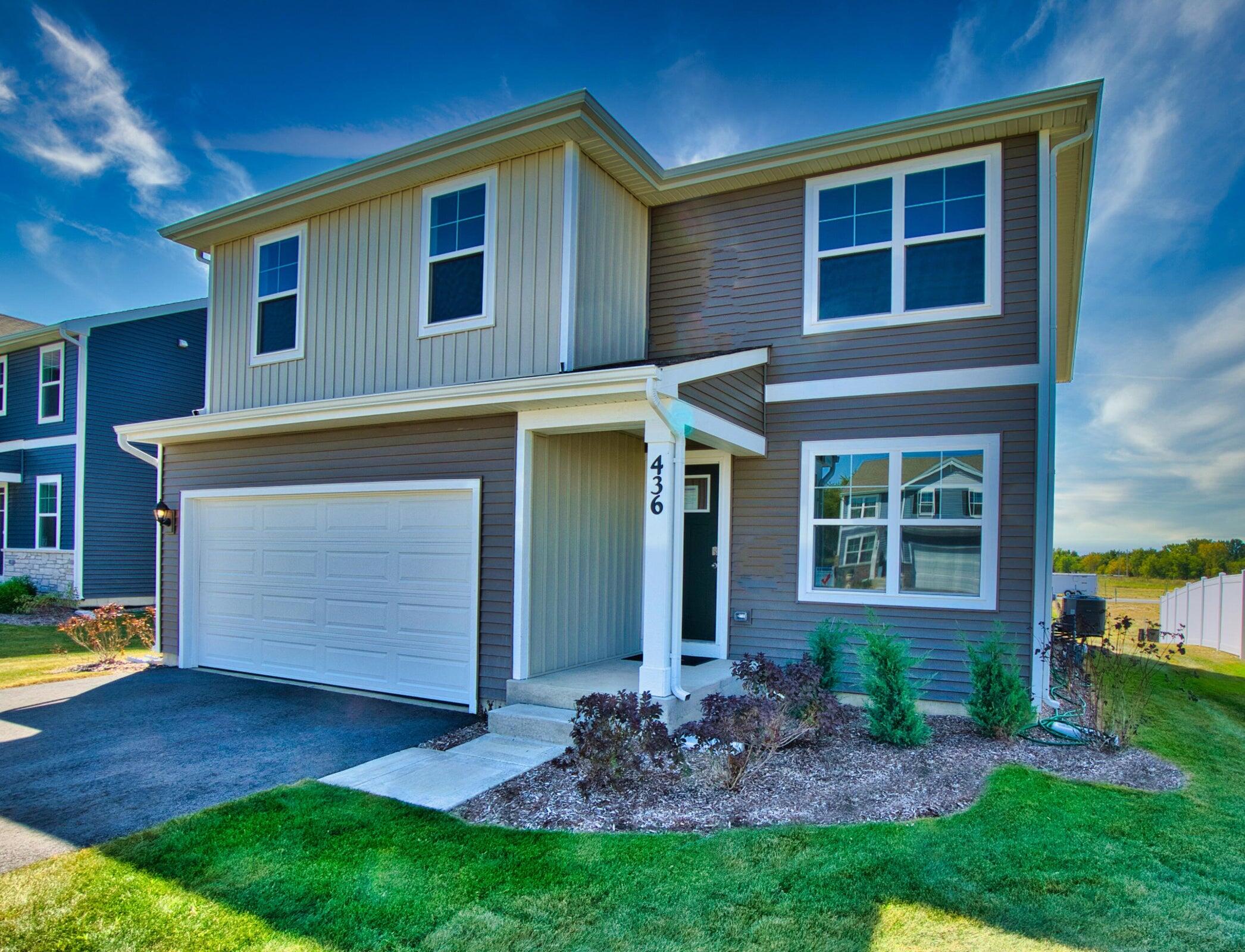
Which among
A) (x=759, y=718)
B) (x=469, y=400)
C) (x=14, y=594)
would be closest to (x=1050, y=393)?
(x=759, y=718)

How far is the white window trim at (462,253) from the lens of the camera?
710 centimetres

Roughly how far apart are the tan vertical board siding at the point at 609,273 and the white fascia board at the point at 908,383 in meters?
1.65

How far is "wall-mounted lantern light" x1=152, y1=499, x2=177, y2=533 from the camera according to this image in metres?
8.95

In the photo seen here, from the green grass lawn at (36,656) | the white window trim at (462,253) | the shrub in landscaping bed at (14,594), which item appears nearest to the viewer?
the white window trim at (462,253)

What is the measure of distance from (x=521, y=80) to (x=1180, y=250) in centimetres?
962

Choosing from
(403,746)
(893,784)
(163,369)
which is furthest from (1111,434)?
(163,369)

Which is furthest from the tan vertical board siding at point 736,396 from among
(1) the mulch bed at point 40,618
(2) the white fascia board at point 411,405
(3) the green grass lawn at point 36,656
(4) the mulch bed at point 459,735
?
(1) the mulch bed at point 40,618

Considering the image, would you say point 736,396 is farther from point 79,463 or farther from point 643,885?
point 79,463

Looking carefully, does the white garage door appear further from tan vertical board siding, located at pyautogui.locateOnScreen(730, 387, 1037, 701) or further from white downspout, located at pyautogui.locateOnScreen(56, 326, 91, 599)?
white downspout, located at pyautogui.locateOnScreen(56, 326, 91, 599)

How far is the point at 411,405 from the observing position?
21.8ft

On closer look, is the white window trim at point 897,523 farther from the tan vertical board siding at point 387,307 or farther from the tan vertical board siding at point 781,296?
the tan vertical board siding at point 387,307

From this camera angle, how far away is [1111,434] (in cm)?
1179

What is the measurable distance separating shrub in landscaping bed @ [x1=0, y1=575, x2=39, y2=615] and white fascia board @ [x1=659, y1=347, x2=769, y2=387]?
15127 mm

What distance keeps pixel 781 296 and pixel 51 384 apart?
16.1 metres
